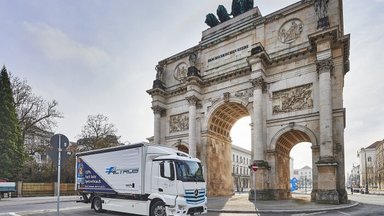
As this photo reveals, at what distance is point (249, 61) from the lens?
24875 millimetres

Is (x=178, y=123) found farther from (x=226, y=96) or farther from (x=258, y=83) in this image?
(x=258, y=83)

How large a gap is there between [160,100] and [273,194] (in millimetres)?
15698

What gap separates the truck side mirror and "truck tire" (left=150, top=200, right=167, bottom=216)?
3.67ft

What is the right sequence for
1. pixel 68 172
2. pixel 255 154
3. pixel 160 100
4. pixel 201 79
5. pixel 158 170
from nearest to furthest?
pixel 158 170
pixel 255 154
pixel 201 79
pixel 160 100
pixel 68 172

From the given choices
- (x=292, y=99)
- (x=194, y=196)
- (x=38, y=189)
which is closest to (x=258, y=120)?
(x=292, y=99)

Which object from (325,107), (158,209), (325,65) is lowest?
(158,209)

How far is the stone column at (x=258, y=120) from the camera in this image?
2380 cm

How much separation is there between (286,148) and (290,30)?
33.9 feet

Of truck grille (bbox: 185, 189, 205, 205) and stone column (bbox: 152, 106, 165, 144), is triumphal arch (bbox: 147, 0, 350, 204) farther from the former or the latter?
truck grille (bbox: 185, 189, 205, 205)

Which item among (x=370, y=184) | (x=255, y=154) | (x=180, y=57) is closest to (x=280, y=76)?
(x=255, y=154)

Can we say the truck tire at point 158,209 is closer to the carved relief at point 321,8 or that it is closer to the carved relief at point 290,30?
the carved relief at point 321,8

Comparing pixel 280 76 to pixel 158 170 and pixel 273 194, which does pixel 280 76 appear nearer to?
pixel 273 194

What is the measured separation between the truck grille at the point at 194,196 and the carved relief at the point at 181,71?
20811 mm

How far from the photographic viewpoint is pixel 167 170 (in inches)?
494
